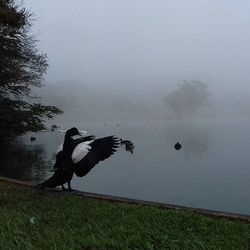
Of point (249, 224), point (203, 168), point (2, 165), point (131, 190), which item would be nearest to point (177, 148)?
point (203, 168)

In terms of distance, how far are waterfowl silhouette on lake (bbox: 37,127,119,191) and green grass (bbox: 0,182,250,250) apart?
0.95m

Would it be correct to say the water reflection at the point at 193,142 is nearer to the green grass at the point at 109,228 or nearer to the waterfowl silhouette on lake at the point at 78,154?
the waterfowl silhouette on lake at the point at 78,154

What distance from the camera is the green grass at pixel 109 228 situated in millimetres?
5352

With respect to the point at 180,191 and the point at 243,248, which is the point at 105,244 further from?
the point at 180,191

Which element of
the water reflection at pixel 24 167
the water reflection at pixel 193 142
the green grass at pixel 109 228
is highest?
the water reflection at pixel 193 142

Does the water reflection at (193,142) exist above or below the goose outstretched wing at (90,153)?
above

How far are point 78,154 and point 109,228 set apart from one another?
10.1 feet

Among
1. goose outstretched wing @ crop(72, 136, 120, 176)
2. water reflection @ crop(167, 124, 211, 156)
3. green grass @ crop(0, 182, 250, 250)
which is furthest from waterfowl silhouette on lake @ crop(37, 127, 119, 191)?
water reflection @ crop(167, 124, 211, 156)

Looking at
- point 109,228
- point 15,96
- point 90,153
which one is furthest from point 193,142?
point 109,228

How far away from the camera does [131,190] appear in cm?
1983

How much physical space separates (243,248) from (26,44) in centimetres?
3073

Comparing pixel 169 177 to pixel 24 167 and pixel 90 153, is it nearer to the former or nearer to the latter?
pixel 24 167

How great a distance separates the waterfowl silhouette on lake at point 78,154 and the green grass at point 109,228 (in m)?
0.95

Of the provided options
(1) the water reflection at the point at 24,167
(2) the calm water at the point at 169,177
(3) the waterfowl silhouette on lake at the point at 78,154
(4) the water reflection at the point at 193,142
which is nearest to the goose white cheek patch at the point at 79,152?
(3) the waterfowl silhouette on lake at the point at 78,154
